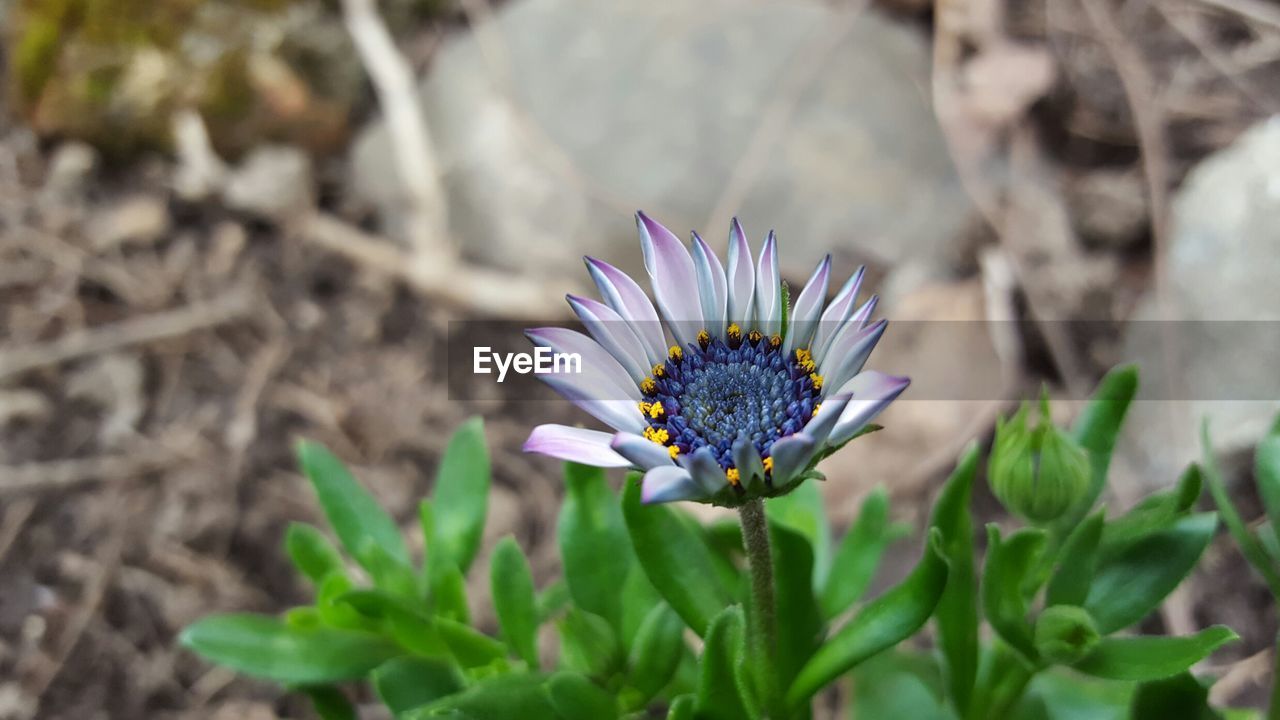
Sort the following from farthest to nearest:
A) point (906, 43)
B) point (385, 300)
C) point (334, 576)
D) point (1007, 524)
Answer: point (906, 43), point (385, 300), point (1007, 524), point (334, 576)

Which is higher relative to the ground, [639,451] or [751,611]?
[639,451]

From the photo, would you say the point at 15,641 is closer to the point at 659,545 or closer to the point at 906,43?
the point at 659,545

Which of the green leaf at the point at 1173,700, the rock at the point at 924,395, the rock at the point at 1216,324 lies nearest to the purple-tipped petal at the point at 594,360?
the green leaf at the point at 1173,700

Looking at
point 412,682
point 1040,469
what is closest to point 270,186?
point 412,682

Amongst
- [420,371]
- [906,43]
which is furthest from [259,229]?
[906,43]

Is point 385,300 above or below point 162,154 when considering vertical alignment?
below

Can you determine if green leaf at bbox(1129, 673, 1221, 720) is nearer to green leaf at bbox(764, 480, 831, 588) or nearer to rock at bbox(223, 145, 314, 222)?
green leaf at bbox(764, 480, 831, 588)

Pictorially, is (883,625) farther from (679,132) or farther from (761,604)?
(679,132)
